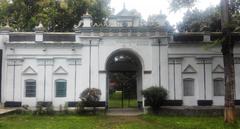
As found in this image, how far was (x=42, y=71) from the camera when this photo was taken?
24.2 meters

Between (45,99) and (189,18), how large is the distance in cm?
2278

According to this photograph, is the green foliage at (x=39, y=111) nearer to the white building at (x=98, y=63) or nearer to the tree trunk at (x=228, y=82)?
the white building at (x=98, y=63)

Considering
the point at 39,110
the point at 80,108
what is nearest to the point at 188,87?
the point at 80,108

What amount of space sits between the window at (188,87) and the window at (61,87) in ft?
28.4

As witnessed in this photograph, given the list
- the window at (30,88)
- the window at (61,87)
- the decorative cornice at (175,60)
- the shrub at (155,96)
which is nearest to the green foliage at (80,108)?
the window at (61,87)

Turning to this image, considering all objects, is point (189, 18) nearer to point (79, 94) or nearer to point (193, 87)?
point (193, 87)

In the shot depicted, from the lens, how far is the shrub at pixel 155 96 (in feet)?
73.7

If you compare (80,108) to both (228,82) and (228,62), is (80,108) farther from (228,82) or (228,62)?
(228,62)

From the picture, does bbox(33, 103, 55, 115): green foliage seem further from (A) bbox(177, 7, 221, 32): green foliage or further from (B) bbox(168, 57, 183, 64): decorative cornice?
(A) bbox(177, 7, 221, 32): green foliage

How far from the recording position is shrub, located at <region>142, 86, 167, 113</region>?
2245cm

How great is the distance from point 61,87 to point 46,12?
12201 mm

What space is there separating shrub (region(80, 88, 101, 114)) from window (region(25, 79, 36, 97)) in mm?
3851

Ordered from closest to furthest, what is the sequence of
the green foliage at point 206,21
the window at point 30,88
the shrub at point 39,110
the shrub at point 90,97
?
1. the shrub at point 39,110
2. the shrub at point 90,97
3. the window at point 30,88
4. the green foliage at point 206,21

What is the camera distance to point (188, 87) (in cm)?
2434
